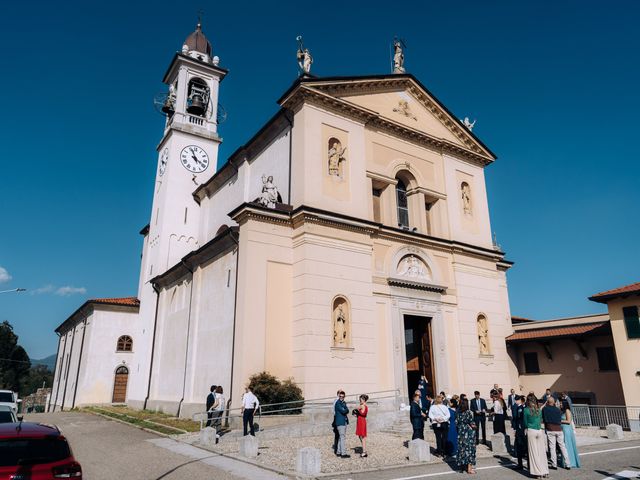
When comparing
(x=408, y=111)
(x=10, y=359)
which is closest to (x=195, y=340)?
(x=408, y=111)

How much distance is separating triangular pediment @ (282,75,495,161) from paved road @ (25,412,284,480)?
1490 cm

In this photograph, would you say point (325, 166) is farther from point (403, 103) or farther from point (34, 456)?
point (34, 456)

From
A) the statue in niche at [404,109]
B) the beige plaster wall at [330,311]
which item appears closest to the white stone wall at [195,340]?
the beige plaster wall at [330,311]

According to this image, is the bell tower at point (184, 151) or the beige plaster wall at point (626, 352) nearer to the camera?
the beige plaster wall at point (626, 352)

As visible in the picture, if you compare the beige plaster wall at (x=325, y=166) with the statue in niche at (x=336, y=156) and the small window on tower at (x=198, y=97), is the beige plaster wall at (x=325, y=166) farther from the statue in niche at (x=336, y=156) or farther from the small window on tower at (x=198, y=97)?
the small window on tower at (x=198, y=97)

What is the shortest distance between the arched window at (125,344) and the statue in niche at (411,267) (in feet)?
78.3

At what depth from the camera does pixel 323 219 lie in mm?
19297

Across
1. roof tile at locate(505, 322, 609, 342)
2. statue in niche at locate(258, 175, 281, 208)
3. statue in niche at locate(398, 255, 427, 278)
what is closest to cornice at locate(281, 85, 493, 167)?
statue in niche at locate(258, 175, 281, 208)

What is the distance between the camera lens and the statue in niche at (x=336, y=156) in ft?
68.8

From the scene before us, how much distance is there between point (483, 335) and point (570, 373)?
15.3 feet

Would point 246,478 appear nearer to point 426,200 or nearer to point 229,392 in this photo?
point 229,392

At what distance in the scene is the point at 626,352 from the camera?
797 inches

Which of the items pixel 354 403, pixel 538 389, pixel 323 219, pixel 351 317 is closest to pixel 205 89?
pixel 323 219

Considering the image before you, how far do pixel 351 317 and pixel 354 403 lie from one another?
10.7 ft
